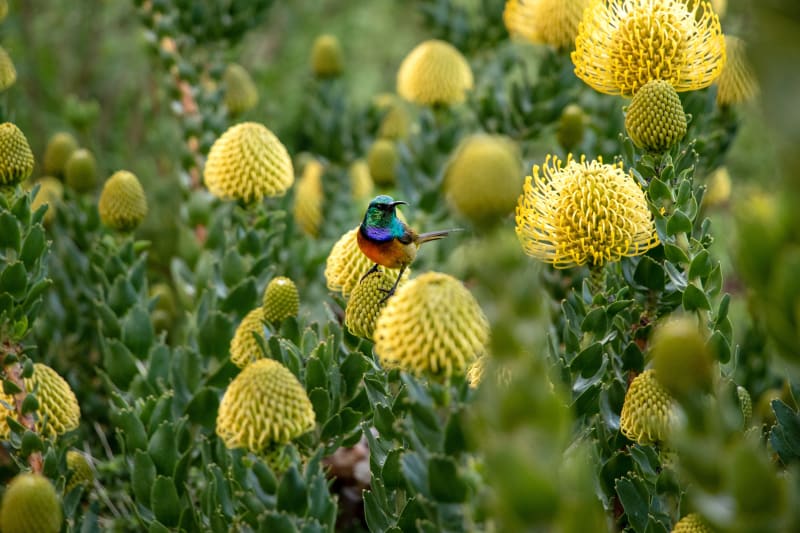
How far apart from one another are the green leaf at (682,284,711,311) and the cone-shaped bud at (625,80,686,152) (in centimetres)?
40

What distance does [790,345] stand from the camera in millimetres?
1307

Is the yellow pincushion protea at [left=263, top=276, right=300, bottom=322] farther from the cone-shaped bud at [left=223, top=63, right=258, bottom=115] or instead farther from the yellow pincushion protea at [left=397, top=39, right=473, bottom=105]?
the cone-shaped bud at [left=223, top=63, right=258, bottom=115]

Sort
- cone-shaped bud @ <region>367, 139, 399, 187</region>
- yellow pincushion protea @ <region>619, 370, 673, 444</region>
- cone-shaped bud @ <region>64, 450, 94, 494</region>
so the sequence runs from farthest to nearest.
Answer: cone-shaped bud @ <region>367, 139, 399, 187</region>
cone-shaped bud @ <region>64, 450, 94, 494</region>
yellow pincushion protea @ <region>619, 370, 673, 444</region>

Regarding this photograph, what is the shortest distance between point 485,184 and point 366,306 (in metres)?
1.02

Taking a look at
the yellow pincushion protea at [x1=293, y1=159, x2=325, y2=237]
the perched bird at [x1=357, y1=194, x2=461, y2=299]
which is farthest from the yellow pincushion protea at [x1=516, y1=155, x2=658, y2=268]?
the yellow pincushion protea at [x1=293, y1=159, x2=325, y2=237]

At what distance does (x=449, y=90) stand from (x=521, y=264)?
3.12m

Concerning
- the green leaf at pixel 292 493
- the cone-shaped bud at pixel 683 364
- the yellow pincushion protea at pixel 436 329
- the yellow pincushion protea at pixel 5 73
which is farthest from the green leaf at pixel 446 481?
the yellow pincushion protea at pixel 5 73

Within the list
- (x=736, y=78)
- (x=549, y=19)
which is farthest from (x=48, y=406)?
(x=736, y=78)

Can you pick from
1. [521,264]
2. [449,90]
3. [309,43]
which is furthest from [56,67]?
[521,264]

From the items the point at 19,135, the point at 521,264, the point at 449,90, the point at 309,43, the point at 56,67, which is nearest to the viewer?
the point at 521,264

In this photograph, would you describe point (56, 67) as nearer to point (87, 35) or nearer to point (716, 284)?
point (87, 35)

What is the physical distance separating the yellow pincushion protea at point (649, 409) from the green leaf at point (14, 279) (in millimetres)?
1697

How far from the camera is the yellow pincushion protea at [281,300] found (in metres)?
2.42

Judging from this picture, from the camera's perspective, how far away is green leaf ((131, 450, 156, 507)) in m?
2.46
